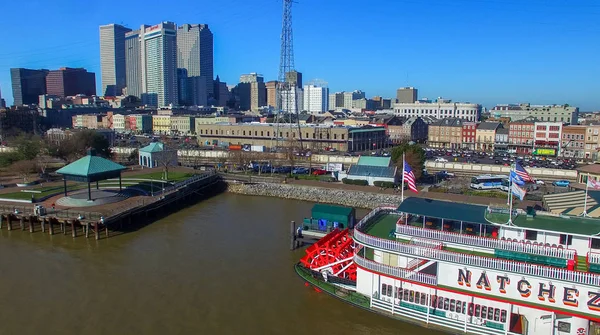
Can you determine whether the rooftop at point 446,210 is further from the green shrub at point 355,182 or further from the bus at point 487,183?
the bus at point 487,183

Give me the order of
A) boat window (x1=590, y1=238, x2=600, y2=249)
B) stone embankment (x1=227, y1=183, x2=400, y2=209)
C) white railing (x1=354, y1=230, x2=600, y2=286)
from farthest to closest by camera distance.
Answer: stone embankment (x1=227, y1=183, x2=400, y2=209)
boat window (x1=590, y1=238, x2=600, y2=249)
white railing (x1=354, y1=230, x2=600, y2=286)

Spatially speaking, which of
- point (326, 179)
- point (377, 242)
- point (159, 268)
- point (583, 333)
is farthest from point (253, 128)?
point (583, 333)

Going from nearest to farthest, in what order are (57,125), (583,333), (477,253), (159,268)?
(583,333) < (477,253) < (159,268) < (57,125)

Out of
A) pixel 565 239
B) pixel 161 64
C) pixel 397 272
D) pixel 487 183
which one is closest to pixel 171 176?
pixel 487 183

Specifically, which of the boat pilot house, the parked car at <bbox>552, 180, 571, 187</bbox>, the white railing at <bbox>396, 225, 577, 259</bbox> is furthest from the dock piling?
the parked car at <bbox>552, 180, 571, 187</bbox>

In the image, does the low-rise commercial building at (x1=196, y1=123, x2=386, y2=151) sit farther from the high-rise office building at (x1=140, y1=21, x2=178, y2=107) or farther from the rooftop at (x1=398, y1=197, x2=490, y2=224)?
the high-rise office building at (x1=140, y1=21, x2=178, y2=107)

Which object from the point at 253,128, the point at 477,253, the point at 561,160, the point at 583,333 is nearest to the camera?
the point at 583,333

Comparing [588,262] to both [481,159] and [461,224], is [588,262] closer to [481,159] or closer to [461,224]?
[461,224]
